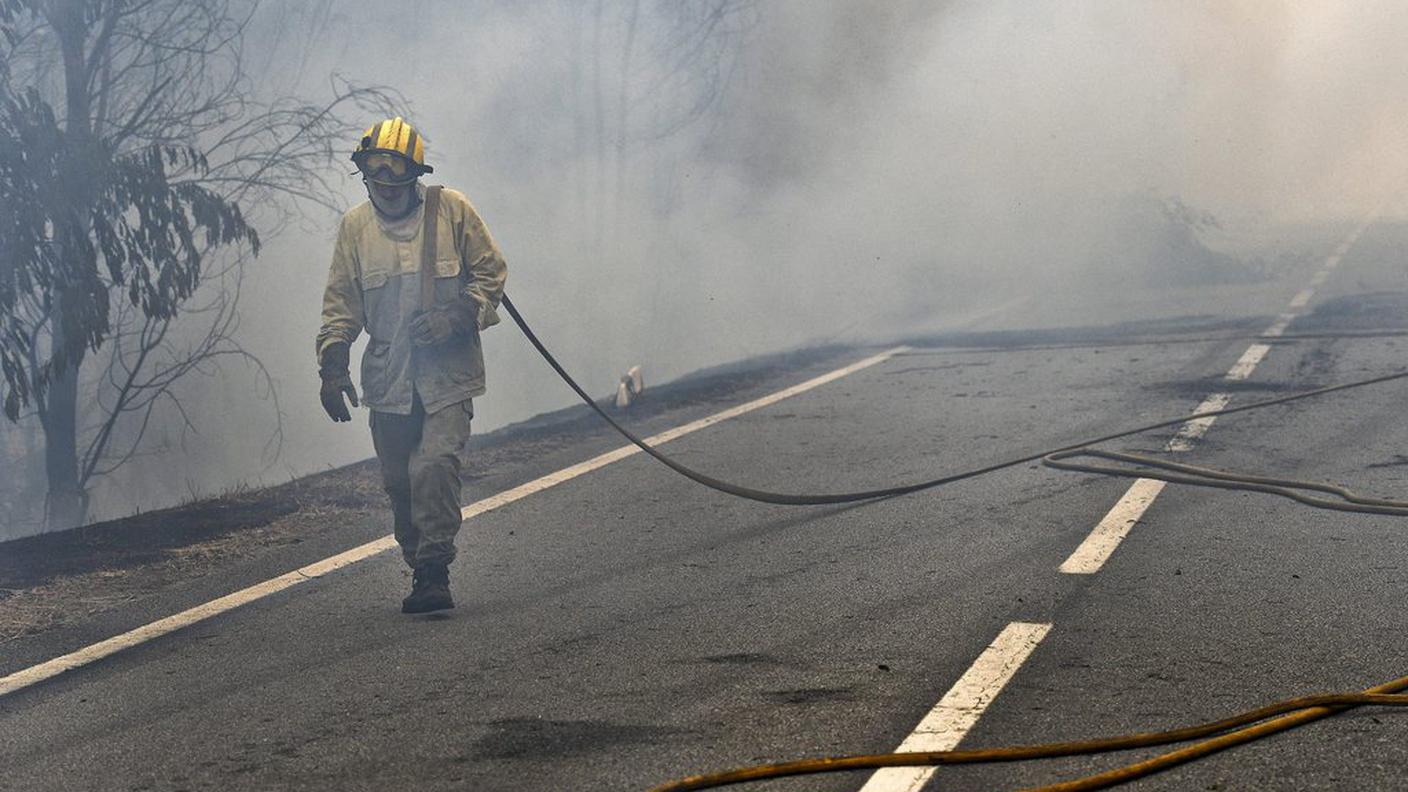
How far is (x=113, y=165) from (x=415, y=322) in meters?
4.91

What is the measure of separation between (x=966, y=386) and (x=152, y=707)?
650 cm

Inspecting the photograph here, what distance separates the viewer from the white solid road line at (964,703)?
142 inches

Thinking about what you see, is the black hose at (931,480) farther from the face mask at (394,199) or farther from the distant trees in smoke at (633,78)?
the distant trees in smoke at (633,78)

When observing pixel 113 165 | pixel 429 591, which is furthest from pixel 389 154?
pixel 113 165

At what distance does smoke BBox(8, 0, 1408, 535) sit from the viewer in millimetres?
14492

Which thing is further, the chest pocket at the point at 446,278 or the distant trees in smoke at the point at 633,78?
the distant trees in smoke at the point at 633,78

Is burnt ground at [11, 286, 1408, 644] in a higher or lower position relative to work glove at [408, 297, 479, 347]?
lower

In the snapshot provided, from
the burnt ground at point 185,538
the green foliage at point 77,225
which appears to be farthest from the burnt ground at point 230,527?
the green foliage at point 77,225

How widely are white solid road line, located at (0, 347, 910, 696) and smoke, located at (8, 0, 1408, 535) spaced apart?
5.41m

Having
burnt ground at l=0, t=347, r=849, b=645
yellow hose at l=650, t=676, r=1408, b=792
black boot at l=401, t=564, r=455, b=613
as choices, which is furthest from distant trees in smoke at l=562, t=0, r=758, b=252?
yellow hose at l=650, t=676, r=1408, b=792

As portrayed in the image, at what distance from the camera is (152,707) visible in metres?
4.50

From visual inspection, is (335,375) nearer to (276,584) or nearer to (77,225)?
(276,584)

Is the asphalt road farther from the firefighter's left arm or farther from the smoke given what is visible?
the smoke

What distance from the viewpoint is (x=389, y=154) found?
216 inches
